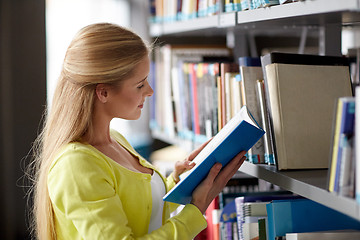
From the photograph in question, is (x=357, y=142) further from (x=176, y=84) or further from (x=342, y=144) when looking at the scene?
(x=176, y=84)

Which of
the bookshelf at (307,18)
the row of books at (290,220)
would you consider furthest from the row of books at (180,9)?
the row of books at (290,220)

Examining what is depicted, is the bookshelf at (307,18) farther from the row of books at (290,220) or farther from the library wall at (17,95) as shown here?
the library wall at (17,95)

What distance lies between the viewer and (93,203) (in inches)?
50.6

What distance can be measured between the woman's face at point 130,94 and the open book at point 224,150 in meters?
0.27

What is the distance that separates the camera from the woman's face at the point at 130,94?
56.9 inches

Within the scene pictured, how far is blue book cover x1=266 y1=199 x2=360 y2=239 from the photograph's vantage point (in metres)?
1.29

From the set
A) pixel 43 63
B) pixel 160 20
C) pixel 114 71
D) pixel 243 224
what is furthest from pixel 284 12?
pixel 43 63

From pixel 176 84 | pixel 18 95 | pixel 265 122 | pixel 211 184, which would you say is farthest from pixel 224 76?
pixel 18 95

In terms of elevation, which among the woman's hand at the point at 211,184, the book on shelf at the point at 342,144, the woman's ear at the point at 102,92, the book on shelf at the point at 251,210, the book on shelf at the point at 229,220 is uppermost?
the woman's ear at the point at 102,92

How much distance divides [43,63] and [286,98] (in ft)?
6.42

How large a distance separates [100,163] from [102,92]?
203 millimetres

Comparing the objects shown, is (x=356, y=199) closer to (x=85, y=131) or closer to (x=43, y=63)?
(x=85, y=131)

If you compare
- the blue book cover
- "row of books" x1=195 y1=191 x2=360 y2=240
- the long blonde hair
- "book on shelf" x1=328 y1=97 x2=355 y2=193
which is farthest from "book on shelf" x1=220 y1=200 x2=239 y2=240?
"book on shelf" x1=328 y1=97 x2=355 y2=193

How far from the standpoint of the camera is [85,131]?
1471mm
